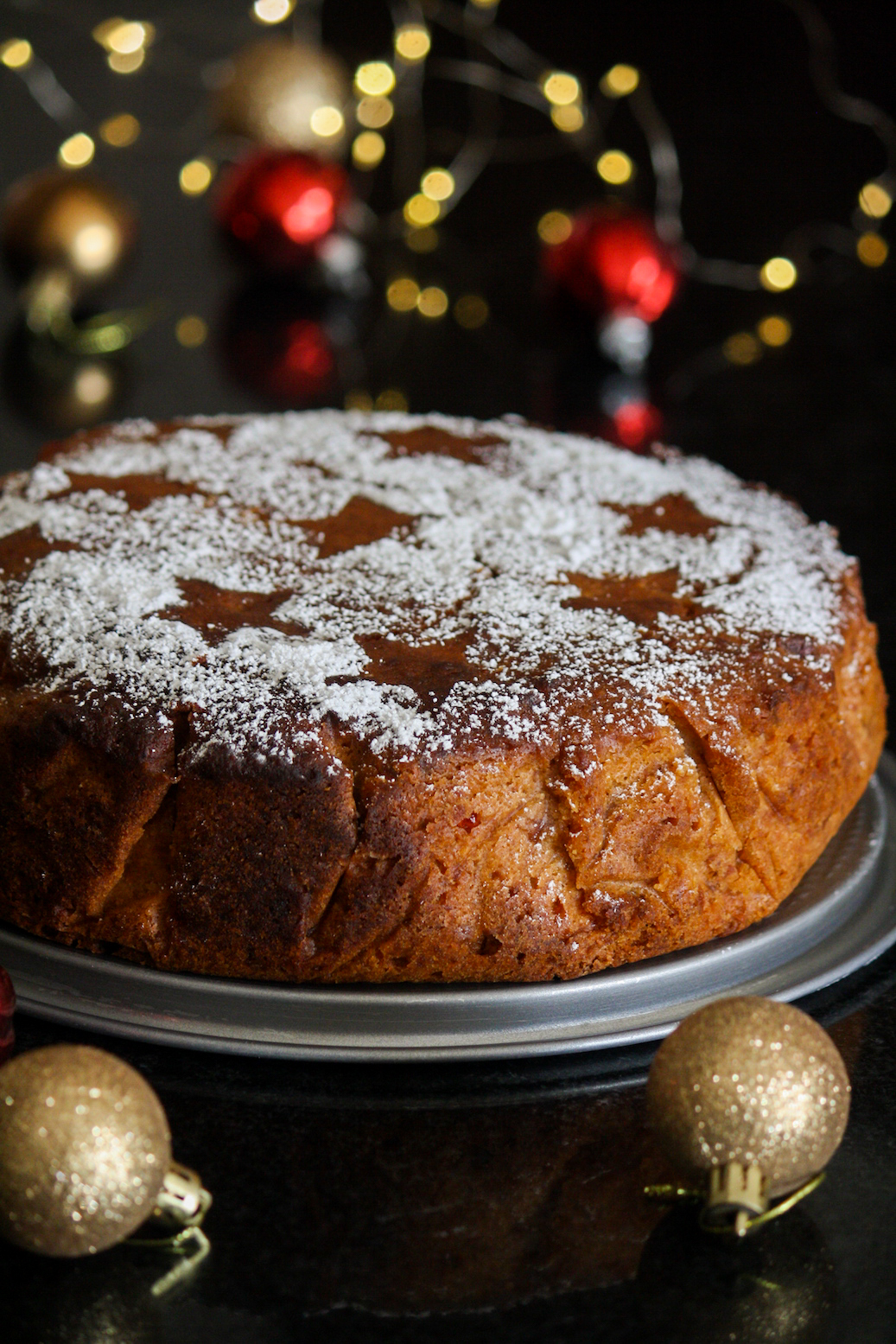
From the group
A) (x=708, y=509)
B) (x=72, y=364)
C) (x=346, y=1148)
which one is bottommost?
(x=72, y=364)

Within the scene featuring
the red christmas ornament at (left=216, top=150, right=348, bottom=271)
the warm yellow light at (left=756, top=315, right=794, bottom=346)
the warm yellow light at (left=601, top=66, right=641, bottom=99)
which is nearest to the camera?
the red christmas ornament at (left=216, top=150, right=348, bottom=271)

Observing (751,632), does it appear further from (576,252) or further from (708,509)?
(576,252)

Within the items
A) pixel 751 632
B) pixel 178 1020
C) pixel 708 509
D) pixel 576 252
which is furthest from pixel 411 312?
pixel 178 1020

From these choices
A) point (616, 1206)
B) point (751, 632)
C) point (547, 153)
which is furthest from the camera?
point (547, 153)

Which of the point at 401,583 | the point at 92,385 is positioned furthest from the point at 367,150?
the point at 401,583

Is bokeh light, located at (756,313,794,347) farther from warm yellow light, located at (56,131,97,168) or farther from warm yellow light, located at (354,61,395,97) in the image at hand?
warm yellow light, located at (56,131,97,168)

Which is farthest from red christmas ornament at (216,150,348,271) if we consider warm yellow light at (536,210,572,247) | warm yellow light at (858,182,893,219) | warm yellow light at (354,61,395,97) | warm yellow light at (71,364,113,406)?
warm yellow light at (858,182,893,219)
